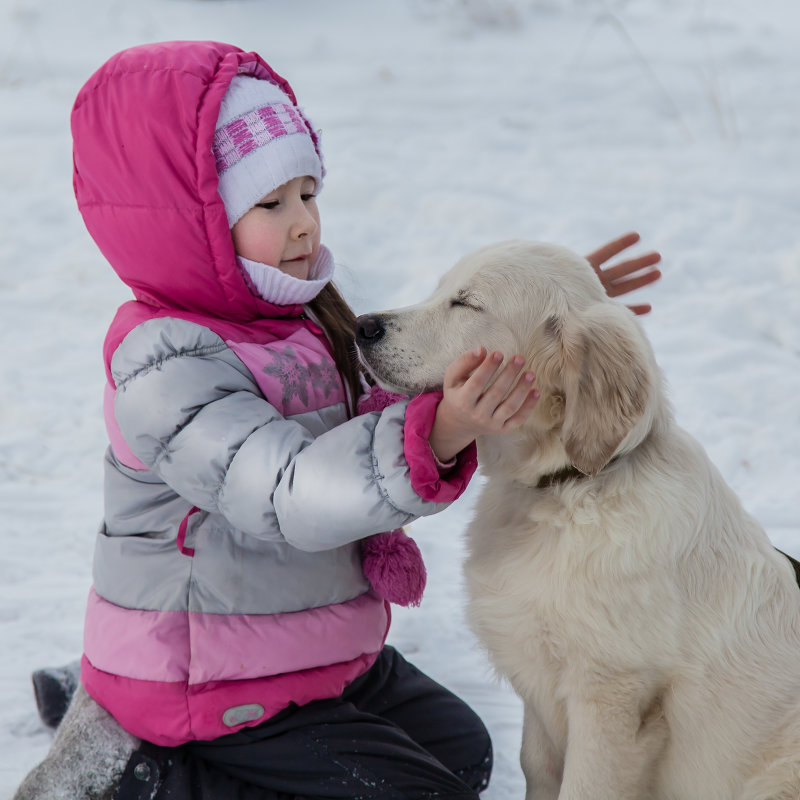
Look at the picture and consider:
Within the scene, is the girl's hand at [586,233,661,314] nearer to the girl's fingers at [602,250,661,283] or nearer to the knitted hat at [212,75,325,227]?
the girl's fingers at [602,250,661,283]

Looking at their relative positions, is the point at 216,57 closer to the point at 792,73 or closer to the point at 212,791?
the point at 212,791

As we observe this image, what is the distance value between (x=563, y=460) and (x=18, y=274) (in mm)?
4118

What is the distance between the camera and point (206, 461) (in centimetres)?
198

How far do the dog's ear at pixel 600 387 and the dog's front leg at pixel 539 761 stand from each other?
2.42 feet

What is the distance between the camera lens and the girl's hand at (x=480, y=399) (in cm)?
182

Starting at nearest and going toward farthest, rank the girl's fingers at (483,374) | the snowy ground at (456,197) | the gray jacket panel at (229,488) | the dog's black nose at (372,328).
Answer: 1. the girl's fingers at (483,374)
2. the gray jacket panel at (229,488)
3. the dog's black nose at (372,328)
4. the snowy ground at (456,197)

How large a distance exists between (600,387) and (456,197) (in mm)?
3975

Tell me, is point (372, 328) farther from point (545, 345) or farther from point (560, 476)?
point (560, 476)

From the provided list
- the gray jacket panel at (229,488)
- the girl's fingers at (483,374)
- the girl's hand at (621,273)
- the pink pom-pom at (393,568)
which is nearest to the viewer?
the girl's fingers at (483,374)

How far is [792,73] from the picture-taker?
7.20 m

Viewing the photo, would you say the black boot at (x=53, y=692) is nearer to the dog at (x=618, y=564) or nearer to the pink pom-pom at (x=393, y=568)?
the pink pom-pom at (x=393, y=568)

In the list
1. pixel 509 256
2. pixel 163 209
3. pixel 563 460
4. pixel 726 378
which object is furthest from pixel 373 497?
pixel 726 378

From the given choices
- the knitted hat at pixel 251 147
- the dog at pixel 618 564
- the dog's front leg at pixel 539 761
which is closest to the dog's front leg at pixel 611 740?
the dog at pixel 618 564

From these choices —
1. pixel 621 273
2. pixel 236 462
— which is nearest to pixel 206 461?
pixel 236 462
